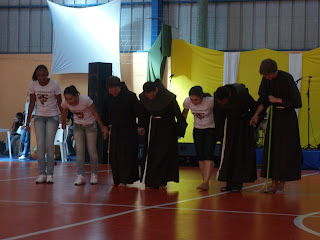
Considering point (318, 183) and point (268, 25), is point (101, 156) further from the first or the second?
point (268, 25)

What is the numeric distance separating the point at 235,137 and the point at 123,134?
154 cm

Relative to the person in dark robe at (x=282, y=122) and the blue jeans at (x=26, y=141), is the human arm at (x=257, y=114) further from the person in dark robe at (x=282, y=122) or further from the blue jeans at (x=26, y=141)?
the blue jeans at (x=26, y=141)

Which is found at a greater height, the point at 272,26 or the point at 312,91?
the point at 272,26

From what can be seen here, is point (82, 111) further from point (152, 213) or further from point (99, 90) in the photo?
point (99, 90)

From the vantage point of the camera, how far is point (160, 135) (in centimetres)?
802

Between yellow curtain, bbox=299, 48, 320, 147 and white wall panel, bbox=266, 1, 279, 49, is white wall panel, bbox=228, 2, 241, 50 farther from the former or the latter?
yellow curtain, bbox=299, 48, 320, 147

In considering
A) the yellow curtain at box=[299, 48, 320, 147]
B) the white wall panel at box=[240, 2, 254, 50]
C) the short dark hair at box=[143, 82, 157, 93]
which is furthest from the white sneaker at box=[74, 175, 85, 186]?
the white wall panel at box=[240, 2, 254, 50]

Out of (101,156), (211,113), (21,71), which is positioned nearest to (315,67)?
(101,156)

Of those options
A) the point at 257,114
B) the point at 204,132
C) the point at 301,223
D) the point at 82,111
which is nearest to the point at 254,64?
the point at 204,132

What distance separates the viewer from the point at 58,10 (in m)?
19.5

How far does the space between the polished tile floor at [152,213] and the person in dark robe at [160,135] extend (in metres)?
0.24

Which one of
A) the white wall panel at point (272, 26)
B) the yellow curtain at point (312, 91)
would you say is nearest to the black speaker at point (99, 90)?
the yellow curtain at point (312, 91)

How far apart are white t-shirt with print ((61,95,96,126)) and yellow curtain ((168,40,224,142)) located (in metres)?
8.27

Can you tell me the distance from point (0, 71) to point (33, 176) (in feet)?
36.8
